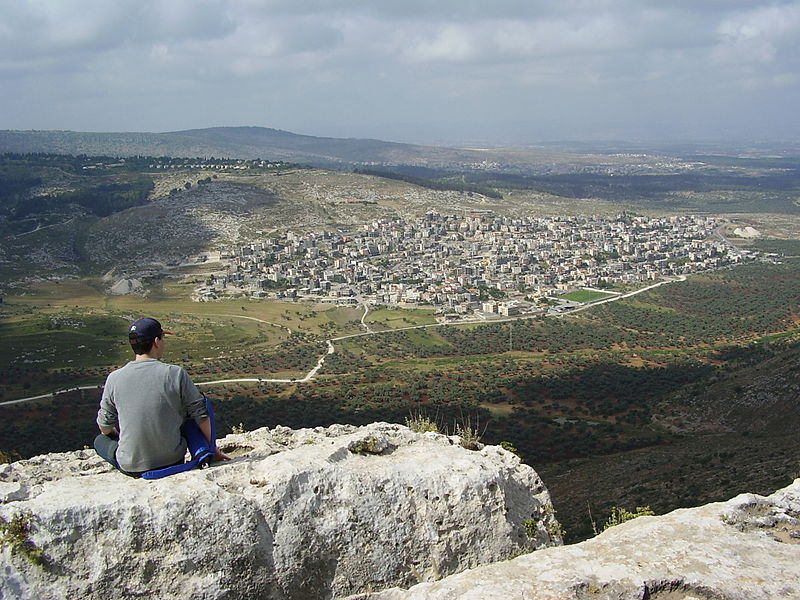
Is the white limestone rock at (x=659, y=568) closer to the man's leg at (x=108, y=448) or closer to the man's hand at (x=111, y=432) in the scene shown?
the man's leg at (x=108, y=448)

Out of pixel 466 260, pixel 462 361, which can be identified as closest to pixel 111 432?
pixel 462 361

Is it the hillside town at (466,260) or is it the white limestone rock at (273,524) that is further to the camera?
the hillside town at (466,260)

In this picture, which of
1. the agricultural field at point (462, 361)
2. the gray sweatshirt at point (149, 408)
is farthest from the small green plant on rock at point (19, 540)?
the agricultural field at point (462, 361)

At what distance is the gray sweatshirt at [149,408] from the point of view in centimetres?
488

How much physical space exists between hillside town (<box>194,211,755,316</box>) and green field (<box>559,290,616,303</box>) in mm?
1916

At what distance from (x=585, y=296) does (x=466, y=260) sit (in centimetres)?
2438

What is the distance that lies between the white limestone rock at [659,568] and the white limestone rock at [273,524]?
0.45m

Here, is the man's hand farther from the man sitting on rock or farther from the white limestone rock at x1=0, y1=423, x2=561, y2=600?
the white limestone rock at x1=0, y1=423, x2=561, y2=600

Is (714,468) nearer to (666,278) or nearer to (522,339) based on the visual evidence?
(522,339)

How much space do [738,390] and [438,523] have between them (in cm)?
2946

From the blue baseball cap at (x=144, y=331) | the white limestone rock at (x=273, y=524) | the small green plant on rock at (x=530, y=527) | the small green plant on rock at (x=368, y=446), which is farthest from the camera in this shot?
the small green plant on rock at (x=368, y=446)

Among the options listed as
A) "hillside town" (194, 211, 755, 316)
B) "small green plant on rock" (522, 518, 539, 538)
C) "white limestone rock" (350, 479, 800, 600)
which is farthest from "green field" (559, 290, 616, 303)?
"white limestone rock" (350, 479, 800, 600)

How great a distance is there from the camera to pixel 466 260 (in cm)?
8825

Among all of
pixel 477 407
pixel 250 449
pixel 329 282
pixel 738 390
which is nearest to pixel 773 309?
pixel 738 390
